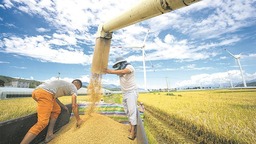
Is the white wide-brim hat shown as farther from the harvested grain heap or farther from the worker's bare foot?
the worker's bare foot

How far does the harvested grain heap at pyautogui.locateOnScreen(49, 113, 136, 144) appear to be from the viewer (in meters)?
2.94

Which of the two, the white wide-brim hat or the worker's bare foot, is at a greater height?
the white wide-brim hat

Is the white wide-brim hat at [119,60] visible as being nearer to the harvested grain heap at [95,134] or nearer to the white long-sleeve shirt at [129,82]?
the white long-sleeve shirt at [129,82]

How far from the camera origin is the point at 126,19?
1894 millimetres

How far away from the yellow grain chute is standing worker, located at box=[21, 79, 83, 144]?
1026mm

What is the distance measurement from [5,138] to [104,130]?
160 centimetres

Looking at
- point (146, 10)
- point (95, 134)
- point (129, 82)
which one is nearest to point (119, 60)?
point (129, 82)

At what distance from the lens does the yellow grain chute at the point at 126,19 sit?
1404 mm

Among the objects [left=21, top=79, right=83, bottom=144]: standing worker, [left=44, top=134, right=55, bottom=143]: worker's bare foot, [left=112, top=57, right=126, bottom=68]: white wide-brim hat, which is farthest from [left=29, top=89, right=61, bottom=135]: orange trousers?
[left=112, top=57, right=126, bottom=68]: white wide-brim hat

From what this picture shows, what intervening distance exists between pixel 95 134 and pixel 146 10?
2.42 metres

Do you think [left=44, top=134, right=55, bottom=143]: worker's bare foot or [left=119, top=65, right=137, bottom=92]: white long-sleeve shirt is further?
[left=119, top=65, right=137, bottom=92]: white long-sleeve shirt

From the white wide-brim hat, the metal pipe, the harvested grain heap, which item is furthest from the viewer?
the white wide-brim hat

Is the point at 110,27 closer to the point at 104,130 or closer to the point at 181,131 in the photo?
the point at 104,130

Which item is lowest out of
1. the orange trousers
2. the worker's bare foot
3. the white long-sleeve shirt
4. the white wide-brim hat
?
the worker's bare foot
